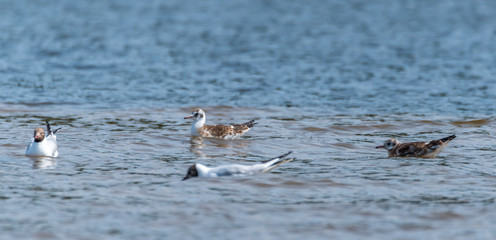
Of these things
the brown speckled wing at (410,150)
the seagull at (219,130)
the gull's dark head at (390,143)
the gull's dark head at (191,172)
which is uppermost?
the seagull at (219,130)

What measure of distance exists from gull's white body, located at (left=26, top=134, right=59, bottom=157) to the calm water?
175mm

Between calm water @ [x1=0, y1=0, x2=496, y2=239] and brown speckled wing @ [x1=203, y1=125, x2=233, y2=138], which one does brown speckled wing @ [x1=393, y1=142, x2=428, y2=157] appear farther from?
brown speckled wing @ [x1=203, y1=125, x2=233, y2=138]

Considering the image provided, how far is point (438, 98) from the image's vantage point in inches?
958

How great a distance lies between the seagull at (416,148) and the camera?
1573cm

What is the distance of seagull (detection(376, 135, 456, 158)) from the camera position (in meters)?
15.7

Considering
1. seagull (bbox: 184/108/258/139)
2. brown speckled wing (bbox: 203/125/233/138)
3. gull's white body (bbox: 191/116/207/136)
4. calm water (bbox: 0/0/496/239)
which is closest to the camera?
calm water (bbox: 0/0/496/239)

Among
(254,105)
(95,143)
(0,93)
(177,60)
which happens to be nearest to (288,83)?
(254,105)

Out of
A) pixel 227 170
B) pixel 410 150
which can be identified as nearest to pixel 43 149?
pixel 227 170

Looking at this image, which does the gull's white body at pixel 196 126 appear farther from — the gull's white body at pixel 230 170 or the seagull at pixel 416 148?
the gull's white body at pixel 230 170

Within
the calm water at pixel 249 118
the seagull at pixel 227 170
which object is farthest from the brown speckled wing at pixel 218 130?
the seagull at pixel 227 170

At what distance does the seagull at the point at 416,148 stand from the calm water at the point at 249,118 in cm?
26

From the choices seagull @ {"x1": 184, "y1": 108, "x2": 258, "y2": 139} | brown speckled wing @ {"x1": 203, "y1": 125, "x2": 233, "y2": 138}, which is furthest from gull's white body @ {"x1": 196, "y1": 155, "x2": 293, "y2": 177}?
brown speckled wing @ {"x1": 203, "y1": 125, "x2": 233, "y2": 138}

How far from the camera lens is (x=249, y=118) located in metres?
21.4

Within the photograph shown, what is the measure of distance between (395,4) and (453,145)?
3660 cm
